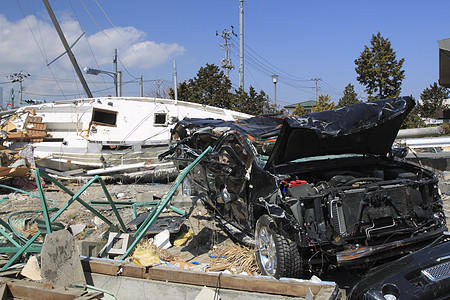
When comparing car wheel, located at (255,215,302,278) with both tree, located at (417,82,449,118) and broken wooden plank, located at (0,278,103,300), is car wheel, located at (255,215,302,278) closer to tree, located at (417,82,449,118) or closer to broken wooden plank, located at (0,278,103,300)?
broken wooden plank, located at (0,278,103,300)

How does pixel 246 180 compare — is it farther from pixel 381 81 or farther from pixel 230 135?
pixel 381 81

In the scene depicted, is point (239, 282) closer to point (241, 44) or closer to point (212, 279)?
point (212, 279)

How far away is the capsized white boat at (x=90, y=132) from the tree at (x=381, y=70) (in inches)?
429

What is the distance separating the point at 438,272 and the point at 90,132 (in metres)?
13.7

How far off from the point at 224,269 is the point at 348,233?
177 cm

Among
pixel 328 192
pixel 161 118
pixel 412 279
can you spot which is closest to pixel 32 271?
pixel 328 192

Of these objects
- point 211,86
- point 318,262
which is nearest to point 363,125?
point 318,262

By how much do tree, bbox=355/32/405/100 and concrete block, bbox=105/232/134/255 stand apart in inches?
655

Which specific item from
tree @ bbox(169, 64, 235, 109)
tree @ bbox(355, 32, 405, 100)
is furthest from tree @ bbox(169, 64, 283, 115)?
tree @ bbox(355, 32, 405, 100)

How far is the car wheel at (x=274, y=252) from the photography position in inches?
147

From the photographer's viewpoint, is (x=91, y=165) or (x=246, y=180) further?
(x=91, y=165)

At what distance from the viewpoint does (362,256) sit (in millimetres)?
3482

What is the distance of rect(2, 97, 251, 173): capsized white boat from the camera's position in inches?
548

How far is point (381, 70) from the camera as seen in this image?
59.8 ft
